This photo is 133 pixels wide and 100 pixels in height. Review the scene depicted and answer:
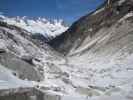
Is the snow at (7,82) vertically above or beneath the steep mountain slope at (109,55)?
beneath

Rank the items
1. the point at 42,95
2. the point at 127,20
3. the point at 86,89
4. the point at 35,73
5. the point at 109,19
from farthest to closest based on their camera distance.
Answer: the point at 109,19, the point at 127,20, the point at 86,89, the point at 35,73, the point at 42,95

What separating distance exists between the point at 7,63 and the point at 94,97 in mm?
5834

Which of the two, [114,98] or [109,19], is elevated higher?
[109,19]

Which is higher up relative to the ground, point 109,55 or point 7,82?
point 109,55

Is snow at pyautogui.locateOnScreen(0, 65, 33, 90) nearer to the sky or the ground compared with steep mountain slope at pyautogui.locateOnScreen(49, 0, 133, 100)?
nearer to the ground

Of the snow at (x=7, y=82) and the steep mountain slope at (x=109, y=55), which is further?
the steep mountain slope at (x=109, y=55)

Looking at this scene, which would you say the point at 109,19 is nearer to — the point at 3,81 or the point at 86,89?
the point at 86,89

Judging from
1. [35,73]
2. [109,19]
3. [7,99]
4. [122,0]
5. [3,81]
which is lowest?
[7,99]

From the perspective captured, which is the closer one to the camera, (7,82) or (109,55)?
(7,82)

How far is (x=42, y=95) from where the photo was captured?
14.3 meters

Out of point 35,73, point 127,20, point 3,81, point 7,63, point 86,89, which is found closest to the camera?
point 3,81

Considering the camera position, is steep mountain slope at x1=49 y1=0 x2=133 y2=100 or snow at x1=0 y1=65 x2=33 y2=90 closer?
snow at x1=0 y1=65 x2=33 y2=90

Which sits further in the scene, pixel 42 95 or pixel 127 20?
pixel 127 20

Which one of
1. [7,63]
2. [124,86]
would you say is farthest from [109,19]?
[7,63]
